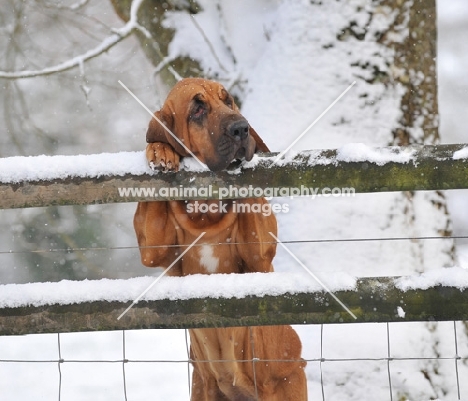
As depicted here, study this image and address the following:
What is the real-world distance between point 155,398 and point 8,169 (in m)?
3.52

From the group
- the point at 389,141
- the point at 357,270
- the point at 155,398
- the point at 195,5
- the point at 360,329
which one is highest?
the point at 195,5

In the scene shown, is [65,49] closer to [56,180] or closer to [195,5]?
[195,5]

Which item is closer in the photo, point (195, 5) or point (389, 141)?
point (389, 141)

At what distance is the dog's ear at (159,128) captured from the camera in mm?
3064

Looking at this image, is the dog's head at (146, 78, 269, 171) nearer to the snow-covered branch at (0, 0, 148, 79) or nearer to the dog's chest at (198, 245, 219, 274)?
the dog's chest at (198, 245, 219, 274)

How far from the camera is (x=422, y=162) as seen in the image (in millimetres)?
2111

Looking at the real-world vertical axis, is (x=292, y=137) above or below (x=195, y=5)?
below

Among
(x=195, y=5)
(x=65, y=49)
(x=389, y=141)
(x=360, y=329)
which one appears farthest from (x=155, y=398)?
(x=65, y=49)

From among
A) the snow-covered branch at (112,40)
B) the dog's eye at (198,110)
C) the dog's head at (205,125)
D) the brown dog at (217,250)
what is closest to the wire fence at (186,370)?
the brown dog at (217,250)

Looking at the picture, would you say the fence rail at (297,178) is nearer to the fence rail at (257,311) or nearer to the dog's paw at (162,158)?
the dog's paw at (162,158)

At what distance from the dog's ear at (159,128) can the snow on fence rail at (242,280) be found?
2.64 ft

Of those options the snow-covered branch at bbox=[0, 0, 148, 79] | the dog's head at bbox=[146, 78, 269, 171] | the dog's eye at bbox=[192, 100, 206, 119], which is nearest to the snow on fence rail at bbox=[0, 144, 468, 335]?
the dog's head at bbox=[146, 78, 269, 171]

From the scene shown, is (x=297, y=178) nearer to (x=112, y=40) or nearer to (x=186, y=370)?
(x=186, y=370)

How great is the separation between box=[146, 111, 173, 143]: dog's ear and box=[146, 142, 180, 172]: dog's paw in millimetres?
460
